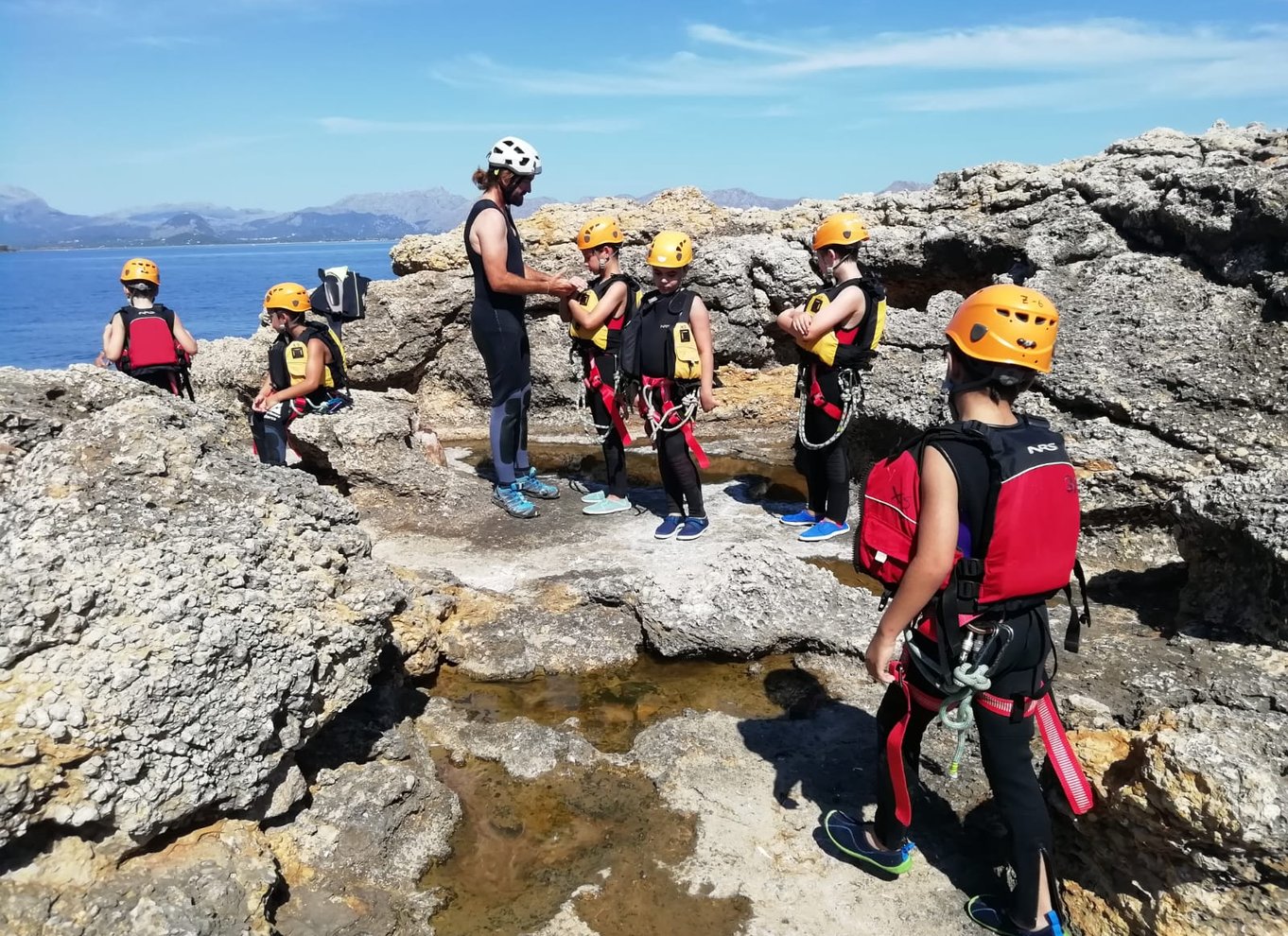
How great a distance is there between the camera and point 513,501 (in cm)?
733

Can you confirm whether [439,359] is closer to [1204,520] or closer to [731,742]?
[731,742]

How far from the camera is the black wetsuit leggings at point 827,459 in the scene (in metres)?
6.58

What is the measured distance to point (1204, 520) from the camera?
4668mm

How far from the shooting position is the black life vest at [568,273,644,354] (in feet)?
23.2

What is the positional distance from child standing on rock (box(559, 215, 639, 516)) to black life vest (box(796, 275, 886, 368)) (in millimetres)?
1569

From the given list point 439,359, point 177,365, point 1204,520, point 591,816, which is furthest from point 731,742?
point 439,359

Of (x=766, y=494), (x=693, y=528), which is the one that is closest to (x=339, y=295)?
(x=693, y=528)

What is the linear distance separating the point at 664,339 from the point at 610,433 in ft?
4.24

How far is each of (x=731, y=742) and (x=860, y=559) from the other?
1739 millimetres

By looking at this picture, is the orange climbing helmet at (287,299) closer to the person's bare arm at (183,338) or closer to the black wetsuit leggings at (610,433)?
the person's bare arm at (183,338)

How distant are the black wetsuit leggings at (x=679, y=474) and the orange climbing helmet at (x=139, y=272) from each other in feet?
16.1

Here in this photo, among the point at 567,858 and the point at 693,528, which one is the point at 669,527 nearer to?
the point at 693,528

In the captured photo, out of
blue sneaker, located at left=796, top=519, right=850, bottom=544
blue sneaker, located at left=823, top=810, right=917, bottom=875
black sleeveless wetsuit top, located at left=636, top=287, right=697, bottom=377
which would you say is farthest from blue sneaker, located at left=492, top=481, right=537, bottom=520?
blue sneaker, located at left=823, top=810, right=917, bottom=875

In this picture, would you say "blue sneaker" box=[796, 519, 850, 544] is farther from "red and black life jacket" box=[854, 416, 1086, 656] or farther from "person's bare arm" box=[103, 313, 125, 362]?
"person's bare arm" box=[103, 313, 125, 362]
